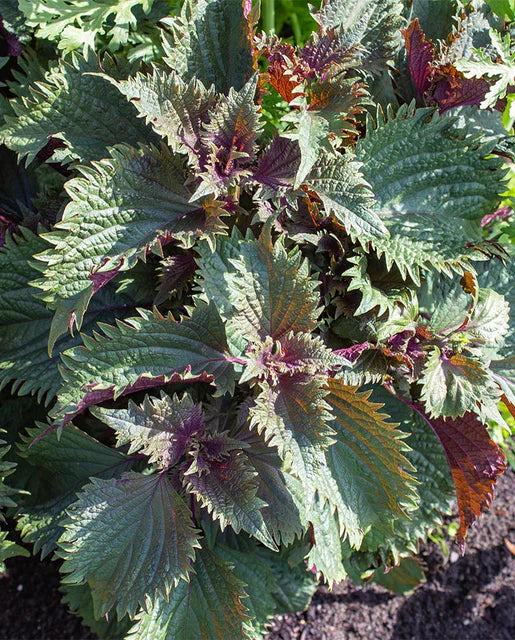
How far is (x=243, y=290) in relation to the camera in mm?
1005

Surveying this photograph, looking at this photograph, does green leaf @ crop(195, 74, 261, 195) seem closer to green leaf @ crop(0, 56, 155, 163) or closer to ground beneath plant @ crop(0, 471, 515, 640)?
green leaf @ crop(0, 56, 155, 163)

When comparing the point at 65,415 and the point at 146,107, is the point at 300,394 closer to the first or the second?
the point at 65,415

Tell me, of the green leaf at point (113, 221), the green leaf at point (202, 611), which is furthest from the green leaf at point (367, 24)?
the green leaf at point (202, 611)

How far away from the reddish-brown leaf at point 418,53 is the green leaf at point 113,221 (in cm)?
48

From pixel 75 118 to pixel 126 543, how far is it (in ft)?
2.40

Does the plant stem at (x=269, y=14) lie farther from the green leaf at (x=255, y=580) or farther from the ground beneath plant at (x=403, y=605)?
the ground beneath plant at (x=403, y=605)

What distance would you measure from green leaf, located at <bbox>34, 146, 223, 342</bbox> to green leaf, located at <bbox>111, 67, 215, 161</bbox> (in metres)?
0.05

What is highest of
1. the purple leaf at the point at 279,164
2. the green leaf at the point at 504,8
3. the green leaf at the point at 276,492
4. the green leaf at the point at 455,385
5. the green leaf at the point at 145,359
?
the green leaf at the point at 504,8

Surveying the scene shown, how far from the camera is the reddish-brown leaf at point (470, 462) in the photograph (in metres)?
1.27

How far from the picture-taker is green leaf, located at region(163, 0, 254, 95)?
43.7 inches

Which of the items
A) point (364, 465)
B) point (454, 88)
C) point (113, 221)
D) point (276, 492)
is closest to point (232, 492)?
point (276, 492)

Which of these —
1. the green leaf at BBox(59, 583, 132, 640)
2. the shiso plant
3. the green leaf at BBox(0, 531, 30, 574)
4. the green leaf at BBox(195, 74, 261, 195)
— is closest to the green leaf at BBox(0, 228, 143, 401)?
the shiso plant

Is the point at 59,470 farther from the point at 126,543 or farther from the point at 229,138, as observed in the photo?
the point at 229,138

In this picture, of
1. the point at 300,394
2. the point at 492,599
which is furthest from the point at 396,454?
the point at 492,599
